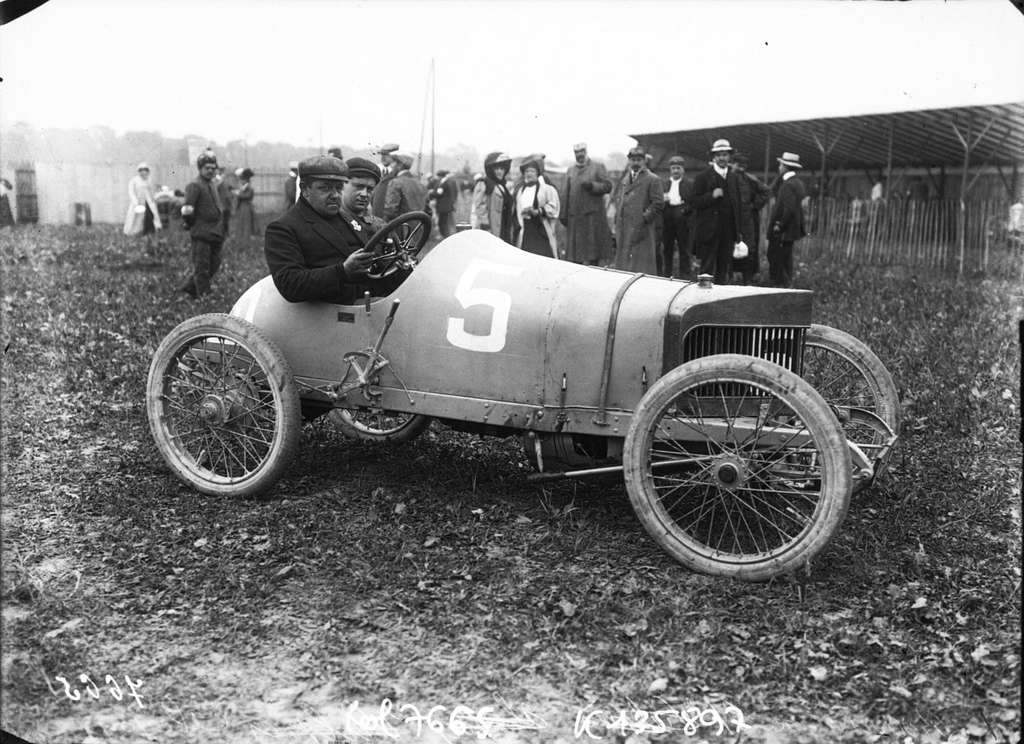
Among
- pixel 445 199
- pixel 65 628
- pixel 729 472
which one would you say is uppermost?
pixel 445 199

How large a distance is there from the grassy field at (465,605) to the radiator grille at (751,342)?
2.93 ft

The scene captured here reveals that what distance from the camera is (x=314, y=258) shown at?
16.0 ft

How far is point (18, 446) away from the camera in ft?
18.3

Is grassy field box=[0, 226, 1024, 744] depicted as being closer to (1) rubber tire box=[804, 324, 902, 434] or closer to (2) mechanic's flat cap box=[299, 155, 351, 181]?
(1) rubber tire box=[804, 324, 902, 434]

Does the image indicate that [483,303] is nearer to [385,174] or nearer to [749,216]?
[749,216]

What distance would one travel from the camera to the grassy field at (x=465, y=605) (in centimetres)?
300

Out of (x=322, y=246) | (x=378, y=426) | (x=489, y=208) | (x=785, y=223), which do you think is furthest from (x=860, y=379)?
(x=489, y=208)

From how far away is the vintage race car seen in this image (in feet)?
12.3

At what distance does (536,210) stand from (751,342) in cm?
738

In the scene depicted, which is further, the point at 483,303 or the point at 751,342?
the point at 483,303

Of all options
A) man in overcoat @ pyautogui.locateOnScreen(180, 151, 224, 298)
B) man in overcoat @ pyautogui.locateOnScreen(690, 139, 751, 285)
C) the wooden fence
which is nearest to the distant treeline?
man in overcoat @ pyautogui.locateOnScreen(180, 151, 224, 298)

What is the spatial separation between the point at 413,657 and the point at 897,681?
166 centimetres

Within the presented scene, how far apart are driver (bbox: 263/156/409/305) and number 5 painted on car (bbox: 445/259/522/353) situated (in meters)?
0.52

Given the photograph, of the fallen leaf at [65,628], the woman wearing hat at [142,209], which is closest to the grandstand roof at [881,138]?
the woman wearing hat at [142,209]
